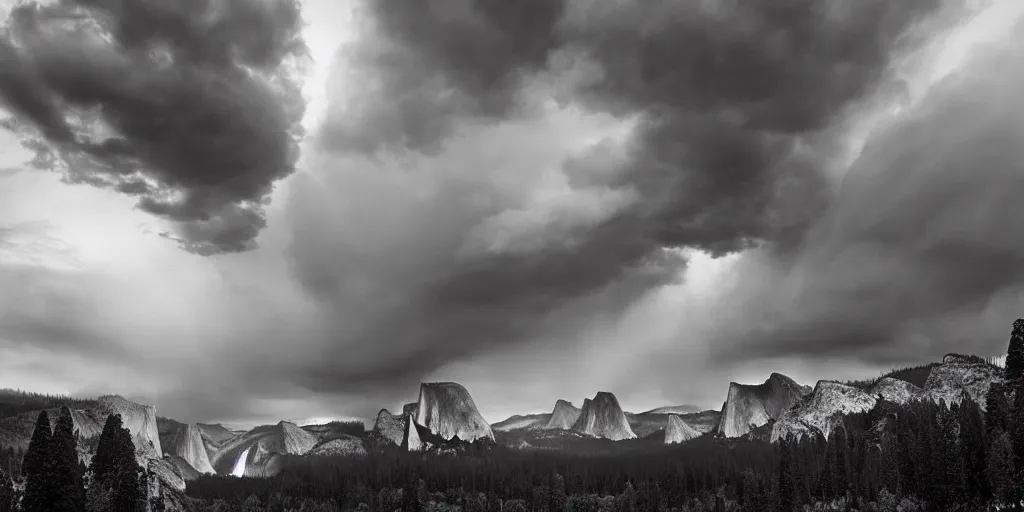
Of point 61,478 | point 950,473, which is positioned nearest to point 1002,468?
point 950,473

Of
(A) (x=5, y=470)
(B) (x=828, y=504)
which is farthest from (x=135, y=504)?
(B) (x=828, y=504)

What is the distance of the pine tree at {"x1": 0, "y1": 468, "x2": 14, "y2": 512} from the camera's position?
530 feet

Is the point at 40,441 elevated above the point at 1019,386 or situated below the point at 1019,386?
below

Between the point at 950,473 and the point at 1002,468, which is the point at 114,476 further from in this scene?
the point at 1002,468

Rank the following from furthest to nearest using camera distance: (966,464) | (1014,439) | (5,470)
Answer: (5,470)
(966,464)
(1014,439)

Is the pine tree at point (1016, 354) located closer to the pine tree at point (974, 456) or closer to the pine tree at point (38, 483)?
the pine tree at point (974, 456)

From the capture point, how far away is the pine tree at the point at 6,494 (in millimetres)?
161400

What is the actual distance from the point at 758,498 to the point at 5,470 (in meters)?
205

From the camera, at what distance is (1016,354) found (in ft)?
579

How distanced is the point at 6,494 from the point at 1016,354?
249 meters

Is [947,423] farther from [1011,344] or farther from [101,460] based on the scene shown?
[101,460]

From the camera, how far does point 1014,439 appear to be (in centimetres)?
15975

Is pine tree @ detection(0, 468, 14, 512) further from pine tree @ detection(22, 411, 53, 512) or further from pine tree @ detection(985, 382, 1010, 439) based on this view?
pine tree @ detection(985, 382, 1010, 439)

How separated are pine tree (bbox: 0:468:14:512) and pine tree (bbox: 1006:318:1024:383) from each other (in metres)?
243
